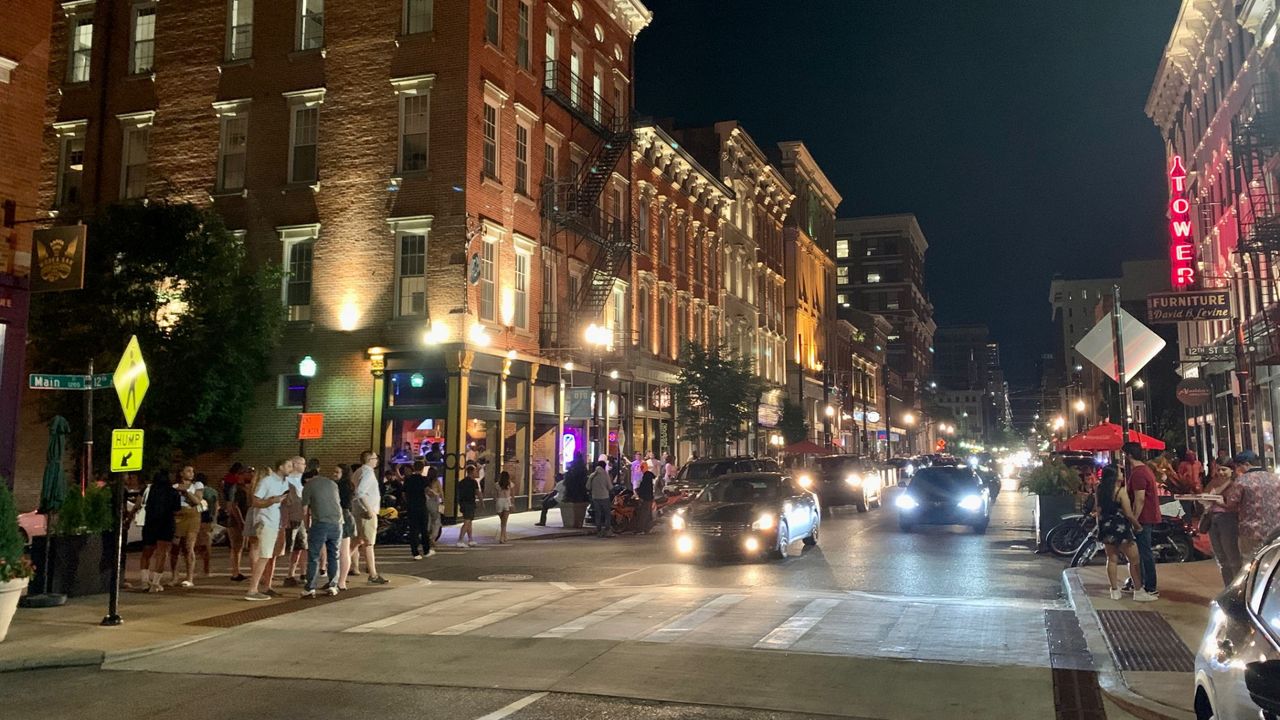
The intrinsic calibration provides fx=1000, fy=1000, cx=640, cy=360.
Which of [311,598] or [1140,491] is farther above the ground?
[1140,491]

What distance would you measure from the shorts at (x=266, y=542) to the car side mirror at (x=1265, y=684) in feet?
40.2

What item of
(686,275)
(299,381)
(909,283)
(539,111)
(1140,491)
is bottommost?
(1140,491)

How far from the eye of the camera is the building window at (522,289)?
3047 centimetres

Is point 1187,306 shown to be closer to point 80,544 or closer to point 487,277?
point 487,277

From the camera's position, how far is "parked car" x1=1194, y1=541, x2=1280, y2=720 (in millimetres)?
4100

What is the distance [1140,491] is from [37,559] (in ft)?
46.4

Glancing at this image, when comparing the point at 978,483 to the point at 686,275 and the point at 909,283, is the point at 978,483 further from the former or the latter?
the point at 909,283

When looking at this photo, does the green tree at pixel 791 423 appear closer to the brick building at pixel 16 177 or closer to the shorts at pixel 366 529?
the shorts at pixel 366 529

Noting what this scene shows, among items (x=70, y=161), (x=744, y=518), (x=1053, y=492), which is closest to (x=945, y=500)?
(x=1053, y=492)

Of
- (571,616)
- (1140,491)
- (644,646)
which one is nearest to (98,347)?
(571,616)

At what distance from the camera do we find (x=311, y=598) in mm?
13914

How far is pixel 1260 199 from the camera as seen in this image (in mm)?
29625

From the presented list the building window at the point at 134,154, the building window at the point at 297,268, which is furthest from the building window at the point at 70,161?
the building window at the point at 297,268

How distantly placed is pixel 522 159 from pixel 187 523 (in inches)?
739
